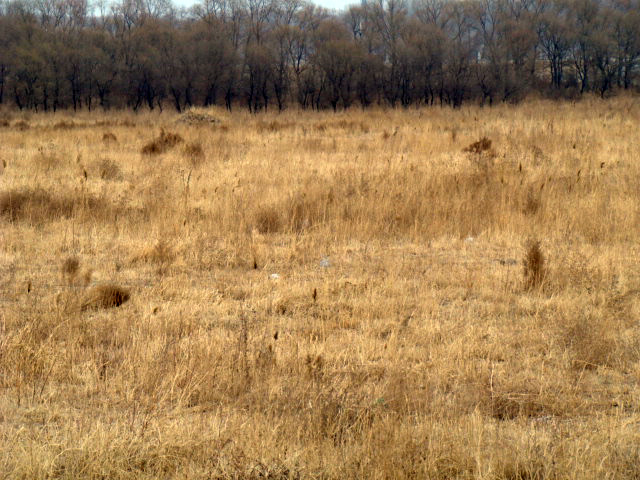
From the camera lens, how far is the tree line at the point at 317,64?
135 feet

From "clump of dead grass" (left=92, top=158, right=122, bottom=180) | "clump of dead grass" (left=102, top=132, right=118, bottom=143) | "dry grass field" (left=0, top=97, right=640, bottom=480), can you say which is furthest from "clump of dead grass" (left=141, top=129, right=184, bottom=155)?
"dry grass field" (left=0, top=97, right=640, bottom=480)

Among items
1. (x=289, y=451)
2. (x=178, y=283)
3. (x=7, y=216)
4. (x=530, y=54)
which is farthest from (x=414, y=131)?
(x=530, y=54)

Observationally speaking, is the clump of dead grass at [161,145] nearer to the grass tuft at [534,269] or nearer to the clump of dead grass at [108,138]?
the clump of dead grass at [108,138]

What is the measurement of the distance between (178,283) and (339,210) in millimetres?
2956

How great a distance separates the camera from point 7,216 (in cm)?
758

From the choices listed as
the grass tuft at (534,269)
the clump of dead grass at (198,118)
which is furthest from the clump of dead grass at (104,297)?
the clump of dead grass at (198,118)

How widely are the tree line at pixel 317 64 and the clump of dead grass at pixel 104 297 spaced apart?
1394 inches

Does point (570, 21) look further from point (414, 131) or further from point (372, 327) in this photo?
point (372, 327)

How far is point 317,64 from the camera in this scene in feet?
139

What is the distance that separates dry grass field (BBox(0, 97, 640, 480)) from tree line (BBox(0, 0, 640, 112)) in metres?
32.0

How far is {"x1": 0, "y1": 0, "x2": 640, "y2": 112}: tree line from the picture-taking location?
41.2 metres

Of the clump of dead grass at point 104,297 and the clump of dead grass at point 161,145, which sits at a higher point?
the clump of dead grass at point 161,145

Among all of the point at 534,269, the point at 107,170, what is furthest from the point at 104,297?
the point at 107,170

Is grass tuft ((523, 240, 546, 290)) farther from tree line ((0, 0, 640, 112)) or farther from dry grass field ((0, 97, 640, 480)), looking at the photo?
tree line ((0, 0, 640, 112))
